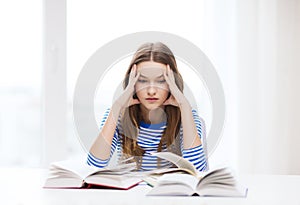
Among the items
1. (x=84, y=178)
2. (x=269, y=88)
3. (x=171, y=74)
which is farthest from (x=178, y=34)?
(x=84, y=178)

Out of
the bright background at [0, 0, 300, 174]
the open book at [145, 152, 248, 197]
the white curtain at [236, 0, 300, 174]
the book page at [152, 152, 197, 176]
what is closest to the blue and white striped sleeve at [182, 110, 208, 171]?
the book page at [152, 152, 197, 176]

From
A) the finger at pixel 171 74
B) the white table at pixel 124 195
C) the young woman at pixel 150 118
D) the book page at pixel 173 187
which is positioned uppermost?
the finger at pixel 171 74

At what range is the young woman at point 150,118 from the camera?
1.38 m

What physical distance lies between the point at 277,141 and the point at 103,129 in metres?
1.20

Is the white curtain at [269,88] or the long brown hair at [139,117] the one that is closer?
the long brown hair at [139,117]

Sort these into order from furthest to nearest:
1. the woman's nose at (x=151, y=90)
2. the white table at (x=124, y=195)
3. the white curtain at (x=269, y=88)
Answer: the white curtain at (x=269, y=88) < the woman's nose at (x=151, y=90) < the white table at (x=124, y=195)

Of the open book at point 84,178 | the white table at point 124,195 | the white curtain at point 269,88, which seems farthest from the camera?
the white curtain at point 269,88

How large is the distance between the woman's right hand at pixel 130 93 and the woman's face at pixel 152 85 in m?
0.01

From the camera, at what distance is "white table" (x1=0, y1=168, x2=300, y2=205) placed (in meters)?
1.08

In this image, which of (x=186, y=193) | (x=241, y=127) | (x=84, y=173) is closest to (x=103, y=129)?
(x=84, y=173)

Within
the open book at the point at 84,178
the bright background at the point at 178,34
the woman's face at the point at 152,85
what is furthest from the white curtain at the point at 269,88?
the open book at the point at 84,178

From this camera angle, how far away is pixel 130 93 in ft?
4.59

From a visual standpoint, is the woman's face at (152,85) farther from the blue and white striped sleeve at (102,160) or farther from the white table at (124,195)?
the white table at (124,195)

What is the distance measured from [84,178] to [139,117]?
0.28m
